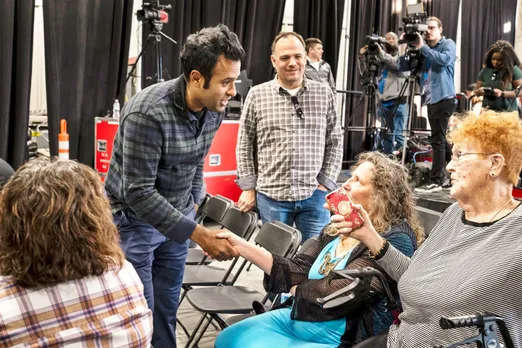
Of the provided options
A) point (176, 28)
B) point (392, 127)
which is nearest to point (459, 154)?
point (176, 28)

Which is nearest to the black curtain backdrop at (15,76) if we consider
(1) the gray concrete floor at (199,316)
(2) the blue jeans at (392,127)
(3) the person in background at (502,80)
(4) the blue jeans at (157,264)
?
(1) the gray concrete floor at (199,316)

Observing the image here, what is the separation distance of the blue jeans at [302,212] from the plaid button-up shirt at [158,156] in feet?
3.36

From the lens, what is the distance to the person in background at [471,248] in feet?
5.61

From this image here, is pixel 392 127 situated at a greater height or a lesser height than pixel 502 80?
lesser

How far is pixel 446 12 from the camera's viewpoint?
11.4m

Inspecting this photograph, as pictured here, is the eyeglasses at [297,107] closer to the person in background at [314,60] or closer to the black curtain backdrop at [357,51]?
the person in background at [314,60]

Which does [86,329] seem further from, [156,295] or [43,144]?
[43,144]

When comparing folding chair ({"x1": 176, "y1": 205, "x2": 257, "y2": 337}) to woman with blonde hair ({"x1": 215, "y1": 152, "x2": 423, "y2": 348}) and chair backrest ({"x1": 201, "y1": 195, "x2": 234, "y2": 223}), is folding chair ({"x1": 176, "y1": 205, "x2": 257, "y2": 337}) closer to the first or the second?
chair backrest ({"x1": 201, "y1": 195, "x2": 234, "y2": 223})

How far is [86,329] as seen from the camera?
1.42 meters

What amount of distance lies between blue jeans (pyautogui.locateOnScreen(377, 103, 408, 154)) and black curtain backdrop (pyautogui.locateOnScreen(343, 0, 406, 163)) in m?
1.23

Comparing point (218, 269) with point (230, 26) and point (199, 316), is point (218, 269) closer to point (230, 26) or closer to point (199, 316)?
point (199, 316)

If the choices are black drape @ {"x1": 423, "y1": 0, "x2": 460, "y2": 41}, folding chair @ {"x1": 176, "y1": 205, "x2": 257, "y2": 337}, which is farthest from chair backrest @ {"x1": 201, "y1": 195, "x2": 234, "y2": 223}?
black drape @ {"x1": 423, "y1": 0, "x2": 460, "y2": 41}

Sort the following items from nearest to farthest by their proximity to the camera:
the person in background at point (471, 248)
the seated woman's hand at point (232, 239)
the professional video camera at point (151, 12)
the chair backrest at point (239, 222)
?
the person in background at point (471, 248)
the seated woman's hand at point (232, 239)
the chair backrest at point (239, 222)
the professional video camera at point (151, 12)

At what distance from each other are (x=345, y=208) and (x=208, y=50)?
76cm
